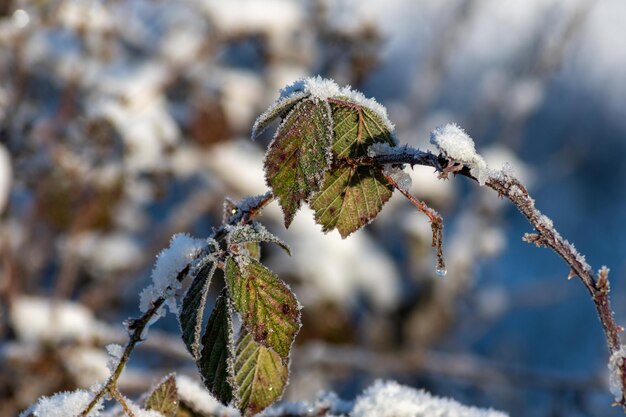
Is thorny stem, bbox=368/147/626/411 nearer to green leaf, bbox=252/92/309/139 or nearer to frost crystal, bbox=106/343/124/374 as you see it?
green leaf, bbox=252/92/309/139

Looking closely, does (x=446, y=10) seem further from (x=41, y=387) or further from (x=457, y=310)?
(x=41, y=387)

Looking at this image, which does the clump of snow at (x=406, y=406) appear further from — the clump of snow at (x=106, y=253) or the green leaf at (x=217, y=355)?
the clump of snow at (x=106, y=253)

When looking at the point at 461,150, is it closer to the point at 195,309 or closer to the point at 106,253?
the point at 195,309

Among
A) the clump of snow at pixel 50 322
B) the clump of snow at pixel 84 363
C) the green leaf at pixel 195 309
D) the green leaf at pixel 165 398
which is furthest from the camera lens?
the clump of snow at pixel 50 322

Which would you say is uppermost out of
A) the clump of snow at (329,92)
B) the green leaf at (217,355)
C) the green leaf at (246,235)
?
the clump of snow at (329,92)

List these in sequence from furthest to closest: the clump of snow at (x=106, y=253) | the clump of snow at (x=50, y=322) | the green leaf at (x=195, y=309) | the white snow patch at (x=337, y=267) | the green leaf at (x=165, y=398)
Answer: the white snow patch at (x=337, y=267) < the clump of snow at (x=106, y=253) < the clump of snow at (x=50, y=322) < the green leaf at (x=165, y=398) < the green leaf at (x=195, y=309)

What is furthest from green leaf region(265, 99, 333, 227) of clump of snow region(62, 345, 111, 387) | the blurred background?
clump of snow region(62, 345, 111, 387)

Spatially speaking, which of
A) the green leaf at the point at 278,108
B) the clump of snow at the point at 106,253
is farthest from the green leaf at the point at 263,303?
the clump of snow at the point at 106,253

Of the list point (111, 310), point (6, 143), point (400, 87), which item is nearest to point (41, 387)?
point (6, 143)
